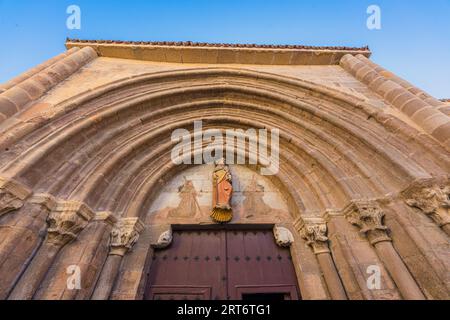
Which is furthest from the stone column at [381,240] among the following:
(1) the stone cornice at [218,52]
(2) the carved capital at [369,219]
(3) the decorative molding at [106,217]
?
(1) the stone cornice at [218,52]

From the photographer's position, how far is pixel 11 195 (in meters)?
Answer: 2.44

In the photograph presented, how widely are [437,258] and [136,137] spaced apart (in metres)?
4.73

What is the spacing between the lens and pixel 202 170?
465cm

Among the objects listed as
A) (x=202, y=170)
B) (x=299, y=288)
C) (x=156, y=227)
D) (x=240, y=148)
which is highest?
(x=240, y=148)

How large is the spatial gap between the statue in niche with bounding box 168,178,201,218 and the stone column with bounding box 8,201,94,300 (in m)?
1.34

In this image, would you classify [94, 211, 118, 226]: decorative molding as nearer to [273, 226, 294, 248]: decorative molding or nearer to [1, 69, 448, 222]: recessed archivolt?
[1, 69, 448, 222]: recessed archivolt

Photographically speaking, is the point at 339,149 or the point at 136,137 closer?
the point at 339,149

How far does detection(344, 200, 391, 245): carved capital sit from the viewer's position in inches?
112

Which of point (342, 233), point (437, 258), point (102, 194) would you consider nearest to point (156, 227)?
point (102, 194)

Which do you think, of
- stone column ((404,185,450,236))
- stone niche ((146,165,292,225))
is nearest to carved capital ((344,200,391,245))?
stone column ((404,185,450,236))

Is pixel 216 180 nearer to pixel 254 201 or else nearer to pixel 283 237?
pixel 254 201

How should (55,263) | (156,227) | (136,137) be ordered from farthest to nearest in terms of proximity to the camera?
(136,137), (156,227), (55,263)

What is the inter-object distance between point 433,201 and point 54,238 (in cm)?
475

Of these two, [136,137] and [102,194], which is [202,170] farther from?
[102,194]
